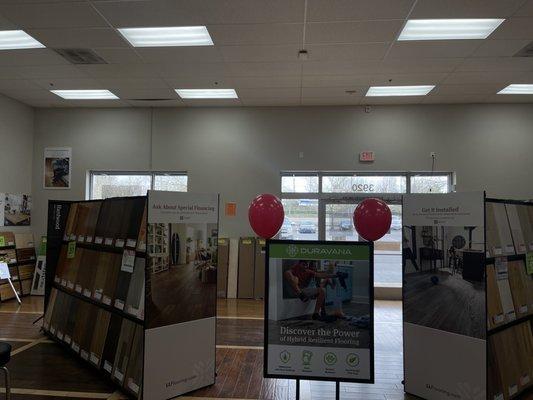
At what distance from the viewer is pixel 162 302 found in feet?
9.29

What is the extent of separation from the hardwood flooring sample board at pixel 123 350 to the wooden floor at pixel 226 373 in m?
0.16

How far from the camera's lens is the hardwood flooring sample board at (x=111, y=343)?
3059 mm

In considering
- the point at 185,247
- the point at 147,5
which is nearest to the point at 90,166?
the point at 147,5

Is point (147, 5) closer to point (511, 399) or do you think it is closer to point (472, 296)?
point (472, 296)

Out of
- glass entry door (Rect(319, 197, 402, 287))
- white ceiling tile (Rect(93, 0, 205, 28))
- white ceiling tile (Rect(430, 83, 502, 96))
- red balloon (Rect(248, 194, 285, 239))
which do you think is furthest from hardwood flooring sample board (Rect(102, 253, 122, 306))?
white ceiling tile (Rect(430, 83, 502, 96))

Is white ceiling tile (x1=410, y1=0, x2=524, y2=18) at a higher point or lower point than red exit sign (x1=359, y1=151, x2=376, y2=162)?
higher

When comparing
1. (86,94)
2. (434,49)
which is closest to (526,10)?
(434,49)

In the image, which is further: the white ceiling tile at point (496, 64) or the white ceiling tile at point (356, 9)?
the white ceiling tile at point (496, 64)

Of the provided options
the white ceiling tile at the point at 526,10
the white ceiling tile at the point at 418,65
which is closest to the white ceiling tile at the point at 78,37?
the white ceiling tile at the point at 418,65

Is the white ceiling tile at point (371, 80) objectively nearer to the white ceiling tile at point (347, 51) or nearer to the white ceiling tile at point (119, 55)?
the white ceiling tile at point (347, 51)

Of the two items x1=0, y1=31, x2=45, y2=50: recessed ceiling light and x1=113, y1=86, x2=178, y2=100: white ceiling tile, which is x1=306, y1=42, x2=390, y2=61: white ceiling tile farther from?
x1=0, y1=31, x2=45, y2=50: recessed ceiling light

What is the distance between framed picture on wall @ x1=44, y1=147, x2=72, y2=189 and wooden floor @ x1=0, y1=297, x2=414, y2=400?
3019 millimetres

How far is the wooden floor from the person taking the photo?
3.03 metres

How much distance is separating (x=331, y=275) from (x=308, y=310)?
0.25 metres
